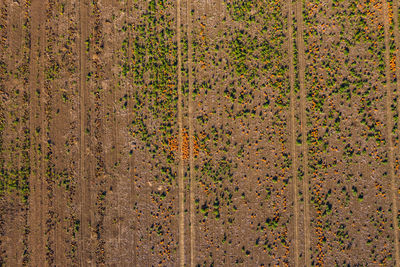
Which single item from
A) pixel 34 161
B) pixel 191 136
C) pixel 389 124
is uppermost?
pixel 389 124

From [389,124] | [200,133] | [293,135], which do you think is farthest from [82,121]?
[389,124]

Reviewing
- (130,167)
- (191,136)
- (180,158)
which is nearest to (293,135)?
(191,136)

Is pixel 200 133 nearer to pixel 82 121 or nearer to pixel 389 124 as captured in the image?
pixel 82 121

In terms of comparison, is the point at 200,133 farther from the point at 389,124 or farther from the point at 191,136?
the point at 389,124

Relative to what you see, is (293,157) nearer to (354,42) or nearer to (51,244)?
(354,42)

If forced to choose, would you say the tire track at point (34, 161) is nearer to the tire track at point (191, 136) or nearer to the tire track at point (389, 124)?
the tire track at point (191, 136)

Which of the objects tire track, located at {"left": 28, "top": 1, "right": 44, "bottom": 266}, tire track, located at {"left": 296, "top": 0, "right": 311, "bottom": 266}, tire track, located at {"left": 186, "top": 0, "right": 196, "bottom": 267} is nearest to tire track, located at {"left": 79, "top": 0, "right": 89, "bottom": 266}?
tire track, located at {"left": 28, "top": 1, "right": 44, "bottom": 266}

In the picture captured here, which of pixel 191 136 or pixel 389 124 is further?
pixel 191 136

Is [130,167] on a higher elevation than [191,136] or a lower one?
lower
